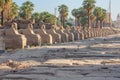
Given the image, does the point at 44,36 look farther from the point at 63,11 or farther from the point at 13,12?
the point at 63,11

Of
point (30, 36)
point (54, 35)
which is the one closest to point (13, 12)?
point (54, 35)

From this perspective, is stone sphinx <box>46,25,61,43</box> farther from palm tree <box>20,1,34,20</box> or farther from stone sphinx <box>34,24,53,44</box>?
palm tree <box>20,1,34,20</box>

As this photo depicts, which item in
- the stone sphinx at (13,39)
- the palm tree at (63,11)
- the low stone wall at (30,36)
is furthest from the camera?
the palm tree at (63,11)

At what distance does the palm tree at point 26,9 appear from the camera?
244 ft

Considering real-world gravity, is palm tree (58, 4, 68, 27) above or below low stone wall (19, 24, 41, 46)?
above

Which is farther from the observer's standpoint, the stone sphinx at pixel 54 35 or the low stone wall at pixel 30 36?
the stone sphinx at pixel 54 35

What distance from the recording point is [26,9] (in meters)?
75.1

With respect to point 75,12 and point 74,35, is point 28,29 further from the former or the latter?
point 75,12

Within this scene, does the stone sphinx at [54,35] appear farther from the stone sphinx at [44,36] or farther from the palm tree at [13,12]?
the palm tree at [13,12]

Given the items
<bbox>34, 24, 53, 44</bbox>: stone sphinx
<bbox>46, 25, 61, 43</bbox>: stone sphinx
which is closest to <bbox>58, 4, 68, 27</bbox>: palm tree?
<bbox>46, 25, 61, 43</bbox>: stone sphinx

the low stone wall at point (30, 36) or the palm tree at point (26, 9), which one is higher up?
the palm tree at point (26, 9)

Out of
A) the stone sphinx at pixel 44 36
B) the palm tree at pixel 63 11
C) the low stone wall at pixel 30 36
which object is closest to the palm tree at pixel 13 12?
the stone sphinx at pixel 44 36

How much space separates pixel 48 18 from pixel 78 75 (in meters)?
69.0

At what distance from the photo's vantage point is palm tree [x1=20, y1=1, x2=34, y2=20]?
244 ft
